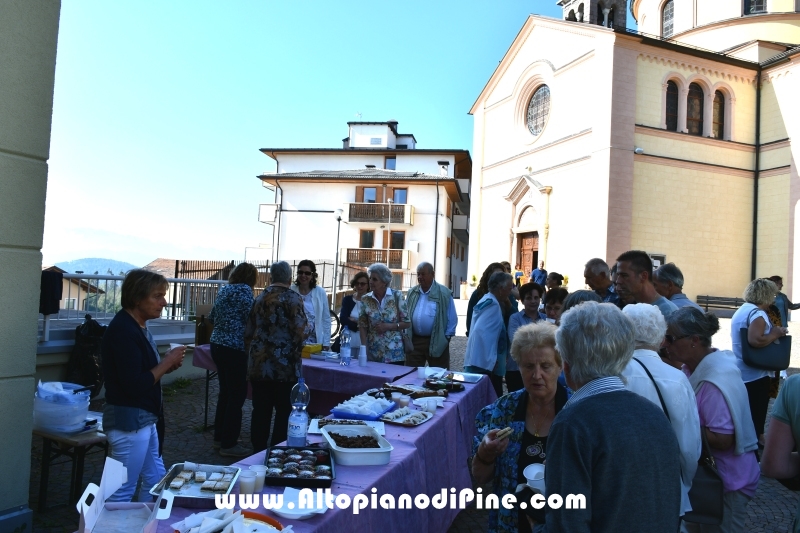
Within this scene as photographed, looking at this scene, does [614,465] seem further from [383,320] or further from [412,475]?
[383,320]

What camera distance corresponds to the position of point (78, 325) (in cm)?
715

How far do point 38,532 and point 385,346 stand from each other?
3.44 metres

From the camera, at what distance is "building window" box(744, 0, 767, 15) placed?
25984 mm

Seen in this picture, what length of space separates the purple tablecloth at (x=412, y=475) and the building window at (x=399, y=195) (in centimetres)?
2850

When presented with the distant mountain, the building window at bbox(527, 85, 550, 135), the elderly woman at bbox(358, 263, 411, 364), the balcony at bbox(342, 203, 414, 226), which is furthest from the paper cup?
the balcony at bbox(342, 203, 414, 226)

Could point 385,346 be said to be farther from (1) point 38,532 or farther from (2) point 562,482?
(2) point 562,482

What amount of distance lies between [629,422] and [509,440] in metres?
1.06

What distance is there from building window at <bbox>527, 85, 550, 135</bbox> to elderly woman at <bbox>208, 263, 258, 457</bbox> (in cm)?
2153

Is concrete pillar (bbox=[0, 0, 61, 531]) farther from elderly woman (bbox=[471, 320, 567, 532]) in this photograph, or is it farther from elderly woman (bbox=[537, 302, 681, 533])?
elderly woman (bbox=[537, 302, 681, 533])

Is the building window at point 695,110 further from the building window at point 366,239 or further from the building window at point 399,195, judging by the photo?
the building window at point 366,239

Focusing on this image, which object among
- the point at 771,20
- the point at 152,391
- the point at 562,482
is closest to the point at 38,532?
the point at 152,391

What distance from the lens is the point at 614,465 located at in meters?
1.65

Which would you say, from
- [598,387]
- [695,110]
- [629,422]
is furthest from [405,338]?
[695,110]

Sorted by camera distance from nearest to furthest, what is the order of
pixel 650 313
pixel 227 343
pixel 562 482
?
pixel 562 482, pixel 650 313, pixel 227 343
